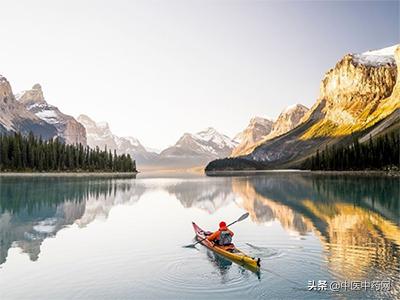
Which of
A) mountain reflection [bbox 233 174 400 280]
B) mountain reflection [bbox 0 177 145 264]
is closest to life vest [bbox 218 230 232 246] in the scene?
mountain reflection [bbox 233 174 400 280]

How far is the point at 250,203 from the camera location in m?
72.1

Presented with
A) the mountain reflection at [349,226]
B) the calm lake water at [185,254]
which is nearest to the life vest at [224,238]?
the calm lake water at [185,254]

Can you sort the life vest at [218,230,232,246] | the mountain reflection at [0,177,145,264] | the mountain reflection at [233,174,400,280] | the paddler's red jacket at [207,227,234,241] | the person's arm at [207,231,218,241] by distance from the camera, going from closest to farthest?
the mountain reflection at [233,174,400,280], the life vest at [218,230,232,246], the paddler's red jacket at [207,227,234,241], the person's arm at [207,231,218,241], the mountain reflection at [0,177,145,264]

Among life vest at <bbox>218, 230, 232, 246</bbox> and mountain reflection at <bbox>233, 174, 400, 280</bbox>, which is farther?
life vest at <bbox>218, 230, 232, 246</bbox>

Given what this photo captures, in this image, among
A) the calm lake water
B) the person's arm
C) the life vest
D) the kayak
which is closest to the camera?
the calm lake water

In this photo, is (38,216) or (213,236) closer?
(213,236)

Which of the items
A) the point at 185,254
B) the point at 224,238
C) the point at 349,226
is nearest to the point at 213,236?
the point at 224,238

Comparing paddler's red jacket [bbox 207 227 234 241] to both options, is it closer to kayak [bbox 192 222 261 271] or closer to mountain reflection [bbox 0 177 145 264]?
kayak [bbox 192 222 261 271]

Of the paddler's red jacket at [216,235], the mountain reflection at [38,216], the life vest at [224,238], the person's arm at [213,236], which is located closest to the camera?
the life vest at [224,238]

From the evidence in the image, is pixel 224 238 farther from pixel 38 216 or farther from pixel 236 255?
pixel 38 216

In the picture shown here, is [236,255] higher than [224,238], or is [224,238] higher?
[224,238]

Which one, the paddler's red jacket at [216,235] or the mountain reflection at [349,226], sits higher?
the paddler's red jacket at [216,235]

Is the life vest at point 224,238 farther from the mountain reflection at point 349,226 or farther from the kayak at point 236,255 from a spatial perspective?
the mountain reflection at point 349,226

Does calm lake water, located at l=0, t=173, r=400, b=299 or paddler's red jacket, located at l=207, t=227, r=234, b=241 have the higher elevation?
paddler's red jacket, located at l=207, t=227, r=234, b=241
